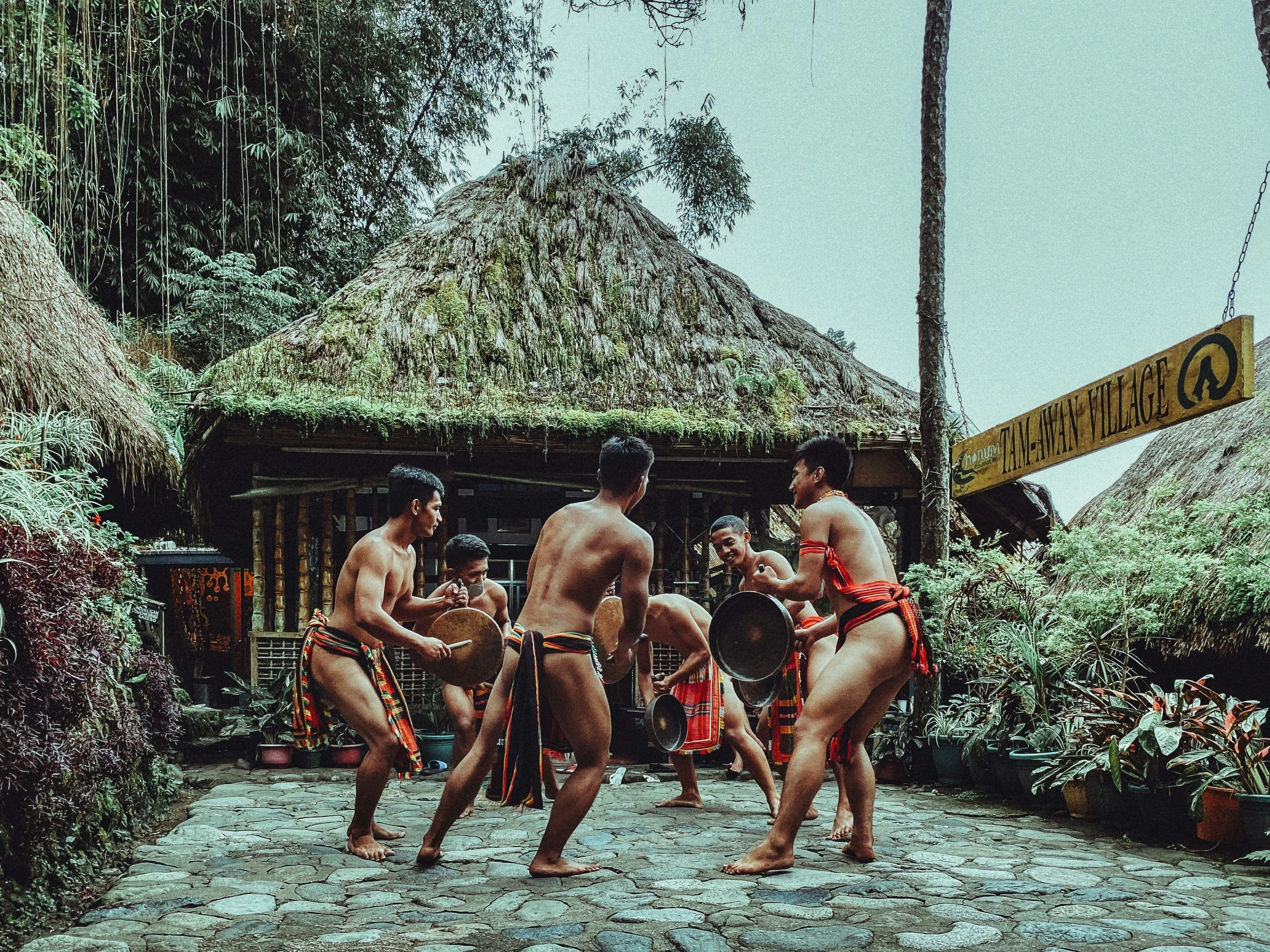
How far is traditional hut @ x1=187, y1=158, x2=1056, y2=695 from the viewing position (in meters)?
8.85

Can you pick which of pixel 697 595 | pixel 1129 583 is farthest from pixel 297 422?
pixel 1129 583

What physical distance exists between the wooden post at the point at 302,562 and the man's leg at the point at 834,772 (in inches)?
201

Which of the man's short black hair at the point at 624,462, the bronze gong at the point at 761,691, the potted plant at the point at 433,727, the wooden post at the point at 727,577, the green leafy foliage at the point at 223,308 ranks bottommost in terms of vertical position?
the potted plant at the point at 433,727

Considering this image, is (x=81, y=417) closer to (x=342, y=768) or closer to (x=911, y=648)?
(x=342, y=768)

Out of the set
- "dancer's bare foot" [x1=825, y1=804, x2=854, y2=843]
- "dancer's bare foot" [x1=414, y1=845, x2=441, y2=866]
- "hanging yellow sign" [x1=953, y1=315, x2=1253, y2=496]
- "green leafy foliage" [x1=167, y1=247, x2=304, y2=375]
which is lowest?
"dancer's bare foot" [x1=825, y1=804, x2=854, y2=843]

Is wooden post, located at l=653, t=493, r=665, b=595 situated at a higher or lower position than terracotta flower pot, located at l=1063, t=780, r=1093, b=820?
higher

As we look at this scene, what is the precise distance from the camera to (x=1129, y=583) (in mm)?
6633

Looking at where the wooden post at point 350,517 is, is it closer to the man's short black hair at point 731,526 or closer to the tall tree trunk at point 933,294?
the man's short black hair at point 731,526

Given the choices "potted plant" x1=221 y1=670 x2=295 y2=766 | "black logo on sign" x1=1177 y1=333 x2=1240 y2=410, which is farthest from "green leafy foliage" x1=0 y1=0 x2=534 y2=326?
"black logo on sign" x1=1177 y1=333 x2=1240 y2=410

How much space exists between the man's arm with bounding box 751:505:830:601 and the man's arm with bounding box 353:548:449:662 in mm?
1586

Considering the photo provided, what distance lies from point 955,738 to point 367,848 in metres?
4.23

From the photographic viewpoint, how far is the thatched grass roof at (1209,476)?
604 cm

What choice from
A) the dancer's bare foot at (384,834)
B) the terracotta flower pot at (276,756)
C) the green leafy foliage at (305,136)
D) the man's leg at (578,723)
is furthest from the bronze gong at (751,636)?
the green leafy foliage at (305,136)

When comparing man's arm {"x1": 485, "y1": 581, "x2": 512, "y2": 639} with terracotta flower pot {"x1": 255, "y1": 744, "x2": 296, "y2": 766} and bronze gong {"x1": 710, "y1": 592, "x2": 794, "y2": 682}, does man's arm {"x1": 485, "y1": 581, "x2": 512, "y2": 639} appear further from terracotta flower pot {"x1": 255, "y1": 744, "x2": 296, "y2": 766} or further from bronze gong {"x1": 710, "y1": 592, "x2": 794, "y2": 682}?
terracotta flower pot {"x1": 255, "y1": 744, "x2": 296, "y2": 766}
